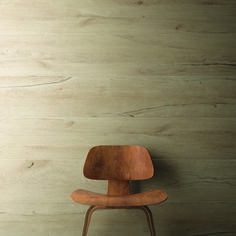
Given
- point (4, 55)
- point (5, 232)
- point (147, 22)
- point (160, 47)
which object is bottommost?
point (5, 232)

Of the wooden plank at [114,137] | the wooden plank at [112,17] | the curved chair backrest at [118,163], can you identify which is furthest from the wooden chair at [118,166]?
the wooden plank at [112,17]

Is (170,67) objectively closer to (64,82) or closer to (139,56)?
(139,56)

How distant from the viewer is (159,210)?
1.49 metres

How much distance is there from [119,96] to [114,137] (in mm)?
245

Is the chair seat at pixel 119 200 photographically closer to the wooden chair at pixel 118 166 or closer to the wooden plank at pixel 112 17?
the wooden chair at pixel 118 166

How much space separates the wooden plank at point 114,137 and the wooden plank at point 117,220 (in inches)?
11.7

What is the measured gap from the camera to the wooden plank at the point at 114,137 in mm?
1488

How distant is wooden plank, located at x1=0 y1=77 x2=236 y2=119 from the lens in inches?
59.0

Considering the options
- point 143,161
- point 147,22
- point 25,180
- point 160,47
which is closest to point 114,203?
point 143,161

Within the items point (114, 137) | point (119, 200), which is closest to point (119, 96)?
point (114, 137)

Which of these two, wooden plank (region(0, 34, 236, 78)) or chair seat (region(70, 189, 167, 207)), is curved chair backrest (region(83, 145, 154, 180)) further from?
wooden plank (region(0, 34, 236, 78))

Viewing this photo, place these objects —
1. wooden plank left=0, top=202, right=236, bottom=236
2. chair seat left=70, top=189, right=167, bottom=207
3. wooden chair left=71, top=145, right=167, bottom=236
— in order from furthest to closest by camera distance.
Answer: wooden plank left=0, top=202, right=236, bottom=236, wooden chair left=71, top=145, right=167, bottom=236, chair seat left=70, top=189, right=167, bottom=207

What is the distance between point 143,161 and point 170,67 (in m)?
0.58

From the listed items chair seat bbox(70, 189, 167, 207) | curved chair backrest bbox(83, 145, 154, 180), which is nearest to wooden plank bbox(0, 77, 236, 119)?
curved chair backrest bbox(83, 145, 154, 180)
